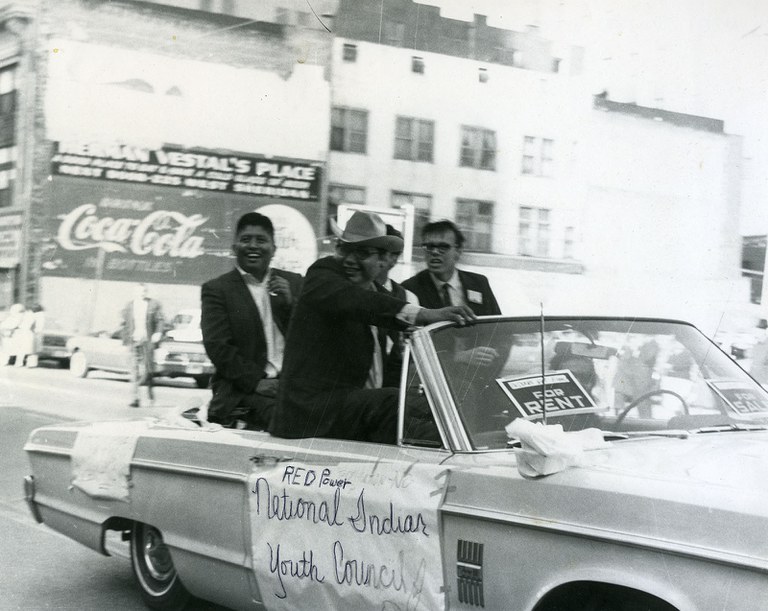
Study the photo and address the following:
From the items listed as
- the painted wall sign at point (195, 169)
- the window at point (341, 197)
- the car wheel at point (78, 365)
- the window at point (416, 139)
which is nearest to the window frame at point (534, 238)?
the window at point (416, 139)

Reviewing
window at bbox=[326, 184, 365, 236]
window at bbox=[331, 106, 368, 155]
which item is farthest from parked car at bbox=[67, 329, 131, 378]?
window at bbox=[331, 106, 368, 155]

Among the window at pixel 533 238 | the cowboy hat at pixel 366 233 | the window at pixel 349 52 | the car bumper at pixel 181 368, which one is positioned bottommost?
the car bumper at pixel 181 368

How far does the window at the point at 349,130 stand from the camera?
639 centimetres

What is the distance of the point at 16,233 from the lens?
8.64 m

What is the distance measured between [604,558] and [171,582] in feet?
7.60

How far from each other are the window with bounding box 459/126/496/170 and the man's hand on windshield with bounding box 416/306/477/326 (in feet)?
8.58

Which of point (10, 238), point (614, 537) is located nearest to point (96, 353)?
point (10, 238)

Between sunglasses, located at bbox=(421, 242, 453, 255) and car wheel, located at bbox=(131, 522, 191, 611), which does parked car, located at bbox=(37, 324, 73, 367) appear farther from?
sunglasses, located at bbox=(421, 242, 453, 255)

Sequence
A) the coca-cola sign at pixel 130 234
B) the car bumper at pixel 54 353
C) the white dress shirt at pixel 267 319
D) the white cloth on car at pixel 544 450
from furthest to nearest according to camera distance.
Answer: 1. the car bumper at pixel 54 353
2. the coca-cola sign at pixel 130 234
3. the white dress shirt at pixel 267 319
4. the white cloth on car at pixel 544 450

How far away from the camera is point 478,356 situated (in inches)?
121

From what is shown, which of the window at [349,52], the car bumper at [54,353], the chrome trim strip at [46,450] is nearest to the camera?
the chrome trim strip at [46,450]

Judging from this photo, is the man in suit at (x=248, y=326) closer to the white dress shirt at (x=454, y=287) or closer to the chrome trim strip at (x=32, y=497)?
the white dress shirt at (x=454, y=287)

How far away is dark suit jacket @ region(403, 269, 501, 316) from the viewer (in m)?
3.98

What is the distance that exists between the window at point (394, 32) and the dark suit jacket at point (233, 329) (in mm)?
1933
